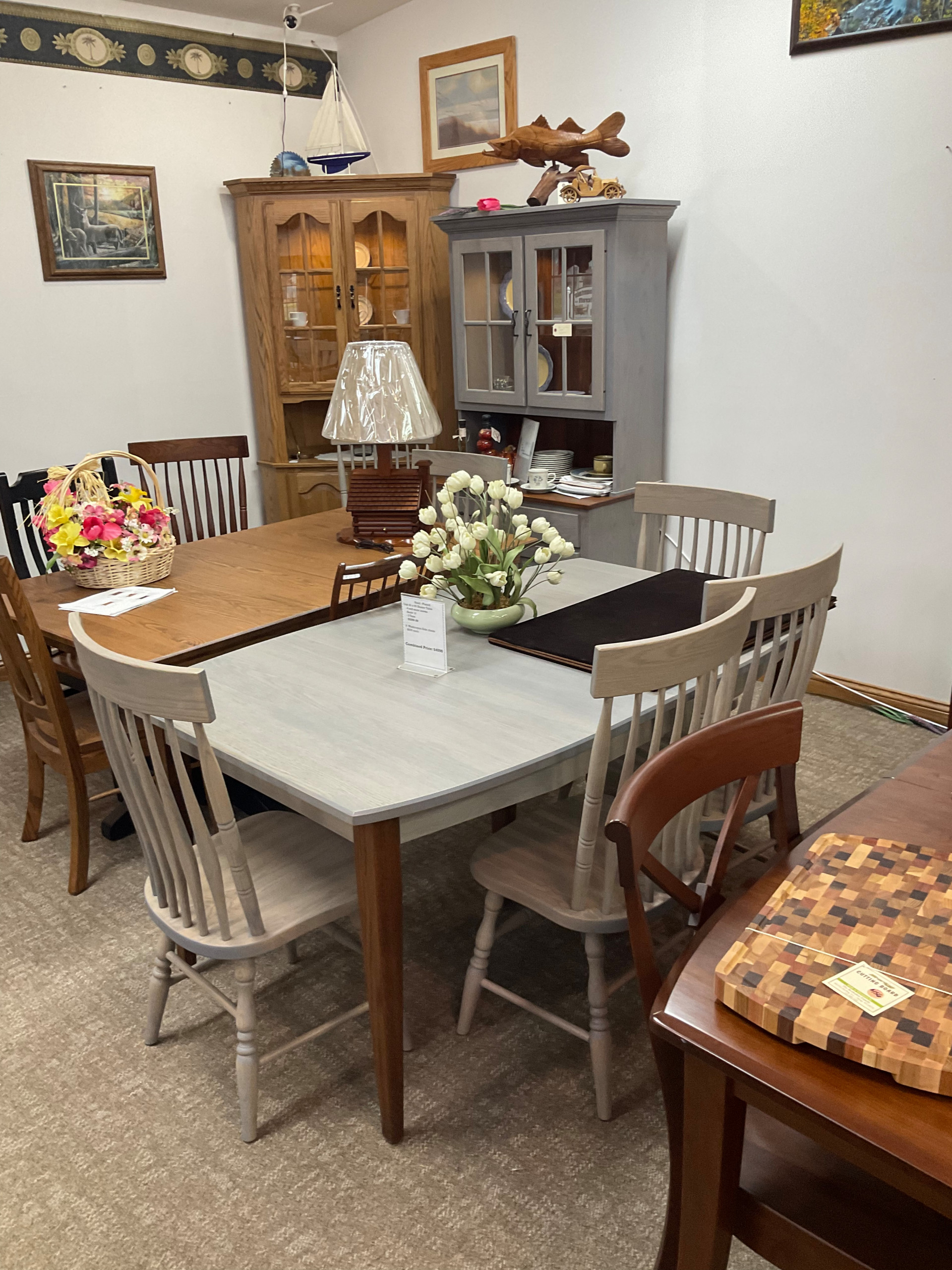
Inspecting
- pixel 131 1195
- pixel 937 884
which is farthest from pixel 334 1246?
pixel 937 884

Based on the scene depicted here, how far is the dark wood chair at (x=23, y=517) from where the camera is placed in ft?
10.8

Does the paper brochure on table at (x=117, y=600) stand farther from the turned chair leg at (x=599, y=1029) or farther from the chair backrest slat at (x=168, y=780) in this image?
the turned chair leg at (x=599, y=1029)

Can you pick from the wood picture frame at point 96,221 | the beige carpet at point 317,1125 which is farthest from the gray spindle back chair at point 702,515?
the wood picture frame at point 96,221

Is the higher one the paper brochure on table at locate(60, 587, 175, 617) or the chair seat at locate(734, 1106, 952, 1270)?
the paper brochure on table at locate(60, 587, 175, 617)

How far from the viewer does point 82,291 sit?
4.18 meters

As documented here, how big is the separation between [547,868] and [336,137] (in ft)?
12.0

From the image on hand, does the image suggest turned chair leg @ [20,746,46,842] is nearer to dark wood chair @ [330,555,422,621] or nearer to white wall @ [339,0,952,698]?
dark wood chair @ [330,555,422,621]

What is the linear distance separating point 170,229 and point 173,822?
357cm

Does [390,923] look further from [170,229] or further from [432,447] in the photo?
[170,229]

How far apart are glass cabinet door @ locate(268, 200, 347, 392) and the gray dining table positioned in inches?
105

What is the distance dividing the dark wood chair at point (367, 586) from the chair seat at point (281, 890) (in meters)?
0.54

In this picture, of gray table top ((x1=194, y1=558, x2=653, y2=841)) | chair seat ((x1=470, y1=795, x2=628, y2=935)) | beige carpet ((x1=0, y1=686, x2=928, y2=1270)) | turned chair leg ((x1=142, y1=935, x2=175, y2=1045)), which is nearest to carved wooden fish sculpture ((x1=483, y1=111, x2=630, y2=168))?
gray table top ((x1=194, y1=558, x2=653, y2=841))

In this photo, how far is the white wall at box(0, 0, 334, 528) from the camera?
3.97 m

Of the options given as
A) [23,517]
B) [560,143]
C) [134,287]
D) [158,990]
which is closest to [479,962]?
[158,990]
